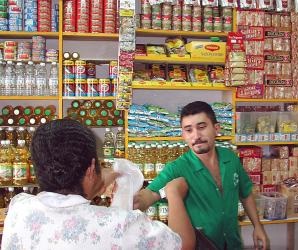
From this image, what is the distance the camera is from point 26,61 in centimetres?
340

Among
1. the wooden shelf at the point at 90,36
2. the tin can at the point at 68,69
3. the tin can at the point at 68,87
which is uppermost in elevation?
the wooden shelf at the point at 90,36

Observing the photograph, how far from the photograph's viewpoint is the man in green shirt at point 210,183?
6.53 feet

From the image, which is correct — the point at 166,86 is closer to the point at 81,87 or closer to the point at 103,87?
the point at 103,87

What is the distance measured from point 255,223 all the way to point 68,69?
1.96 meters

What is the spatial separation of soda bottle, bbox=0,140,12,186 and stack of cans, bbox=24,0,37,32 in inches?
36.7

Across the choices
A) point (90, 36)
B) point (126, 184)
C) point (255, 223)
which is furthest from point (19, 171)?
point (126, 184)

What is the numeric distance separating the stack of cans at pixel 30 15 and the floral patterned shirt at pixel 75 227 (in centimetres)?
251

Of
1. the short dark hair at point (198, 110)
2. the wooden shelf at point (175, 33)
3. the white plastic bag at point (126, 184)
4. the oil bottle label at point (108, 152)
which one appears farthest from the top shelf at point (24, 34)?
the white plastic bag at point (126, 184)

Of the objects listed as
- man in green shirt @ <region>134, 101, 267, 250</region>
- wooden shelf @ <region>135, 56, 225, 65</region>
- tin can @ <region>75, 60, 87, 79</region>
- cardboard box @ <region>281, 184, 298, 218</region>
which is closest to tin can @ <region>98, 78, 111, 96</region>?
tin can @ <region>75, 60, 87, 79</region>

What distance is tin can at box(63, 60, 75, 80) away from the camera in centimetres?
338

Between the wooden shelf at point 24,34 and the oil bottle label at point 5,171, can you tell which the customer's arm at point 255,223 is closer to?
the oil bottle label at point 5,171

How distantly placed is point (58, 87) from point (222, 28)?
1483mm

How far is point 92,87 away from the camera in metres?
3.41

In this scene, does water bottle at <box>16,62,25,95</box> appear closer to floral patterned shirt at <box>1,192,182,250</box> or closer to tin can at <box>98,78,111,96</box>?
tin can at <box>98,78,111,96</box>
